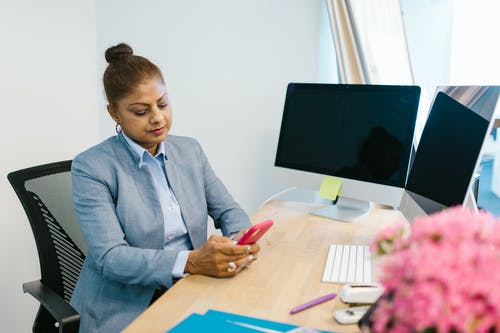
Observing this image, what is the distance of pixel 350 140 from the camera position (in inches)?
67.4

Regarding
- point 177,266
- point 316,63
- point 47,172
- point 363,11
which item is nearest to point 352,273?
point 177,266

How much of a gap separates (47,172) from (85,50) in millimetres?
927

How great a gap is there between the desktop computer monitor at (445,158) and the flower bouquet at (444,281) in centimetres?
62

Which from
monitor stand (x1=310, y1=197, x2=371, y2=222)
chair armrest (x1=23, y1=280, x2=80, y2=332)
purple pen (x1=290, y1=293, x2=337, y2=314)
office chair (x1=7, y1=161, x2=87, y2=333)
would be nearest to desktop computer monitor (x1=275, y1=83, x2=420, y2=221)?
monitor stand (x1=310, y1=197, x2=371, y2=222)

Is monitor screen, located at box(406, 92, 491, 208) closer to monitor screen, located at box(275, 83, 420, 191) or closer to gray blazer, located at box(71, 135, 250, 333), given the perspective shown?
monitor screen, located at box(275, 83, 420, 191)

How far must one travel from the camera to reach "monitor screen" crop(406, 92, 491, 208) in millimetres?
1078

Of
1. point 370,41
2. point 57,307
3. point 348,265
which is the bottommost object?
point 57,307

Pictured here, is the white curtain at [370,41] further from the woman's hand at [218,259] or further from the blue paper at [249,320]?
the blue paper at [249,320]

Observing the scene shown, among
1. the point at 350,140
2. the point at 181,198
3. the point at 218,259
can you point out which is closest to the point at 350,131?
the point at 350,140

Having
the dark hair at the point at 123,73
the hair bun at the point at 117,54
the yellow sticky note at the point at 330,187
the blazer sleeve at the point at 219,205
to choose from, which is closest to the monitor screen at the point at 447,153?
the yellow sticky note at the point at 330,187

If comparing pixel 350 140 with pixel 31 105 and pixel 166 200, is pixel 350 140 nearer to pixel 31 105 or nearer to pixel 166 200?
pixel 166 200

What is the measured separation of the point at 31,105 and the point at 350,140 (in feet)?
4.02

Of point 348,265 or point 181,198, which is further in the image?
point 181,198

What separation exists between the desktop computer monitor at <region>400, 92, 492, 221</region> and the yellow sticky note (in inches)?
10.7
